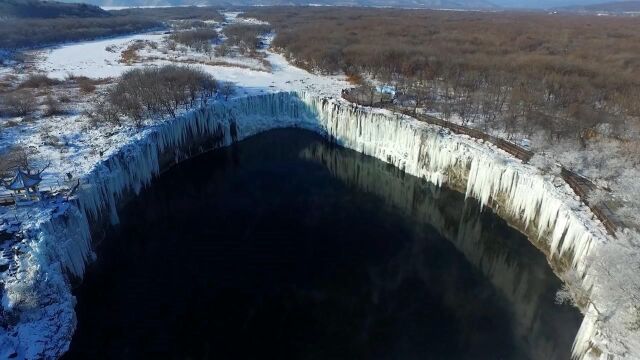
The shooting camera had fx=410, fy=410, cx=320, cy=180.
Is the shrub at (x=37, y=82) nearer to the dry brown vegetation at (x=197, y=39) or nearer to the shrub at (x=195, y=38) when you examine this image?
the dry brown vegetation at (x=197, y=39)

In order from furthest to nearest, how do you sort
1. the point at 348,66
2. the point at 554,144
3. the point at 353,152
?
1. the point at 348,66
2. the point at 353,152
3. the point at 554,144

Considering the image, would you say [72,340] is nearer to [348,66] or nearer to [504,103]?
[504,103]

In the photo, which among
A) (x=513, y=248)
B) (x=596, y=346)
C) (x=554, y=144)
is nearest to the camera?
(x=596, y=346)

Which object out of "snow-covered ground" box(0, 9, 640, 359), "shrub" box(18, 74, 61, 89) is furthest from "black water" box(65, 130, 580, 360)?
"shrub" box(18, 74, 61, 89)

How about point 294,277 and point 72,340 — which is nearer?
point 72,340

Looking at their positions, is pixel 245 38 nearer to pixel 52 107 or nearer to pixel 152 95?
pixel 152 95

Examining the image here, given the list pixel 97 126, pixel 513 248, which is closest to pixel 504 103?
pixel 513 248

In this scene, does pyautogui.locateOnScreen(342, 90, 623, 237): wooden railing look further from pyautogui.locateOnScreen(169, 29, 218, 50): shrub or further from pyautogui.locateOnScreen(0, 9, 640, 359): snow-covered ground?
pyautogui.locateOnScreen(169, 29, 218, 50): shrub

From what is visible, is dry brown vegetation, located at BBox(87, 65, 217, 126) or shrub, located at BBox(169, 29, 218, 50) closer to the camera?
dry brown vegetation, located at BBox(87, 65, 217, 126)
